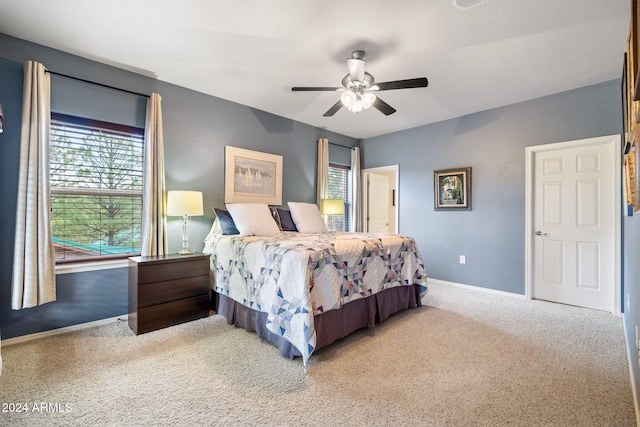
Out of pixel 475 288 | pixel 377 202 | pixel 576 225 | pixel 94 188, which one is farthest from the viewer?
pixel 377 202

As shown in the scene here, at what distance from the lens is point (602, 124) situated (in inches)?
126

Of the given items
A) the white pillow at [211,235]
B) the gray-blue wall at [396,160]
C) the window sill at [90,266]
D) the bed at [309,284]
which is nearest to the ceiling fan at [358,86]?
the bed at [309,284]

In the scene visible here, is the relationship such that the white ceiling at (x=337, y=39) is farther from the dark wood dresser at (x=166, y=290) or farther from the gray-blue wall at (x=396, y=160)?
the dark wood dresser at (x=166, y=290)

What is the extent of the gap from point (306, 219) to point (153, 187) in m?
1.85

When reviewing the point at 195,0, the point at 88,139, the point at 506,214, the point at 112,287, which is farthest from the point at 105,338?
the point at 506,214

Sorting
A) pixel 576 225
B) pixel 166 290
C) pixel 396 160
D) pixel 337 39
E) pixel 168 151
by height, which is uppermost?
pixel 337 39

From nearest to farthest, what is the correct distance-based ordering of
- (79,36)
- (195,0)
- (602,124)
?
(195,0)
(79,36)
(602,124)

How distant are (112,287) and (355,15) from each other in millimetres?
3325

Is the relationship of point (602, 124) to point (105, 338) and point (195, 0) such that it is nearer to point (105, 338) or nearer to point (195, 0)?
point (195, 0)

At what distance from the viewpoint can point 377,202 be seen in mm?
5801

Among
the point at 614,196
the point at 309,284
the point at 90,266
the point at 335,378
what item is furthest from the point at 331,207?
the point at 614,196

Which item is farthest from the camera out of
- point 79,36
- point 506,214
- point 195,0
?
point 506,214

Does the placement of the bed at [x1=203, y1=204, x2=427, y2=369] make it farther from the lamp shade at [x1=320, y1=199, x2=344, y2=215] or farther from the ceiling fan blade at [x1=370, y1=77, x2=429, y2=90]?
the lamp shade at [x1=320, y1=199, x2=344, y2=215]

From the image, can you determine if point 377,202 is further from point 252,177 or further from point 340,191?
point 252,177
